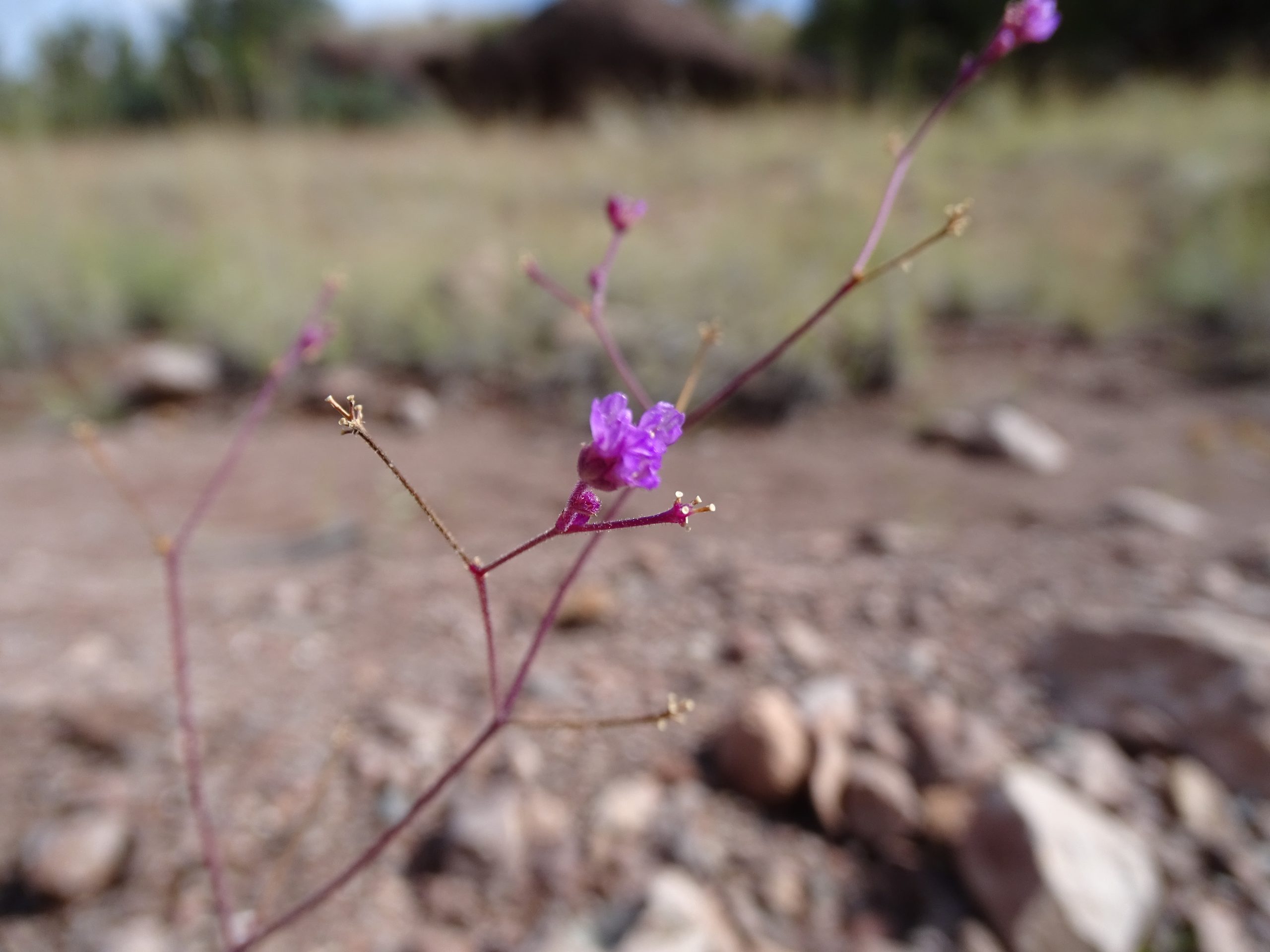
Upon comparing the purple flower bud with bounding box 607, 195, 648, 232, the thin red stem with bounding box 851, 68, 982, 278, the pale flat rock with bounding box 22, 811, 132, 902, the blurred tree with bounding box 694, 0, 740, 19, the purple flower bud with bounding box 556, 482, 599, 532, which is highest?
the blurred tree with bounding box 694, 0, 740, 19

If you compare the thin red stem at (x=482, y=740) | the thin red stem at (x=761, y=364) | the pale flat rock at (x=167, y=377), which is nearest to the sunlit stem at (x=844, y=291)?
the thin red stem at (x=761, y=364)

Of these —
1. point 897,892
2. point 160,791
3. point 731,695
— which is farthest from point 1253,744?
point 160,791

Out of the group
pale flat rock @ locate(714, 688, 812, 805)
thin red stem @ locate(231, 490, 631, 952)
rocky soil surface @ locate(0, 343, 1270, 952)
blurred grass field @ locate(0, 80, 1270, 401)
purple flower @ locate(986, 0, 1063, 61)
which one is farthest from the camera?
blurred grass field @ locate(0, 80, 1270, 401)

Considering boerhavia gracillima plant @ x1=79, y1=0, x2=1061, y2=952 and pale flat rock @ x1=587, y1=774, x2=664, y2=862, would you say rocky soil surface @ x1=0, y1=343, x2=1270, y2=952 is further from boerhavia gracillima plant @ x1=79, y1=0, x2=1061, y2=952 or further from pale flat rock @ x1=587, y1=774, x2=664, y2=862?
boerhavia gracillima plant @ x1=79, y1=0, x2=1061, y2=952

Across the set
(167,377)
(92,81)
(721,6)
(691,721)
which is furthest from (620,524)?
(721,6)

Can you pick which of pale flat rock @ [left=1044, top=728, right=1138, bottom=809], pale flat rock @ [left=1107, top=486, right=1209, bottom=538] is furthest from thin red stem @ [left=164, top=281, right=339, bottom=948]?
pale flat rock @ [left=1107, top=486, right=1209, bottom=538]

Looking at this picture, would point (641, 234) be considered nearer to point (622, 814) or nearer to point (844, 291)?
point (622, 814)

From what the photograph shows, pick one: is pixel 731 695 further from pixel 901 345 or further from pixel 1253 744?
pixel 901 345
